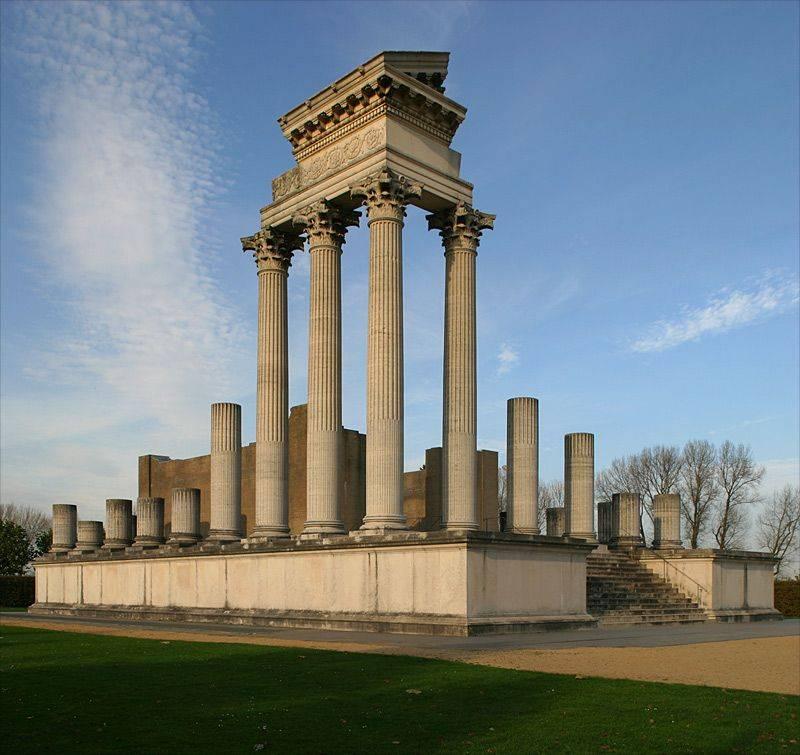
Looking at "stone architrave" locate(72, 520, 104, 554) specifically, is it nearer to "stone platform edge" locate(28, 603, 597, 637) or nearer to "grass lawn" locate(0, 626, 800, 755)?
"stone platform edge" locate(28, 603, 597, 637)

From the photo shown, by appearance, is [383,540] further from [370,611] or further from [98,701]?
[98,701]

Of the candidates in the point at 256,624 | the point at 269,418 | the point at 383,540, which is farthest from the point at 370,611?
the point at 269,418

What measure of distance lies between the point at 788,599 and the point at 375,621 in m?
30.1

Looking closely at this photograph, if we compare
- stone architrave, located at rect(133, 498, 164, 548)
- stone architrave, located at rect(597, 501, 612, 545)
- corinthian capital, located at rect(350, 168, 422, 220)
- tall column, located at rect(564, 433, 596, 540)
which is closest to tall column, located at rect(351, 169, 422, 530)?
corinthian capital, located at rect(350, 168, 422, 220)

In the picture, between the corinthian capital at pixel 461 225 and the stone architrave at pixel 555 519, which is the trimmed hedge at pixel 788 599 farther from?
A: the corinthian capital at pixel 461 225

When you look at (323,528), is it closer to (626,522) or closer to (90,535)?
(626,522)

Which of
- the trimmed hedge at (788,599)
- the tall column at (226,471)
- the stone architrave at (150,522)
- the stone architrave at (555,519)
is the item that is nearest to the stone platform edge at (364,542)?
the tall column at (226,471)

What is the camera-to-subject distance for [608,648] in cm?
2084

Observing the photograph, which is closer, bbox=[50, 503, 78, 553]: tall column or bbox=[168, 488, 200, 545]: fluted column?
bbox=[168, 488, 200, 545]: fluted column

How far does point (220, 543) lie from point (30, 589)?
32.8 metres

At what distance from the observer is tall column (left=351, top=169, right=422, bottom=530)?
95.2ft

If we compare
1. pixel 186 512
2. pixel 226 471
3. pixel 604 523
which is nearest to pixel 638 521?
pixel 604 523

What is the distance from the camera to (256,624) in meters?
31.0

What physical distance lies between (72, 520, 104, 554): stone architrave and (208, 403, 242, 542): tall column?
591 inches
